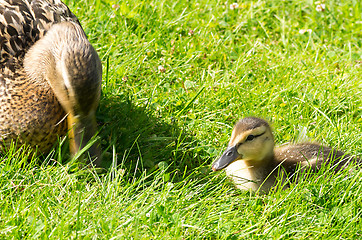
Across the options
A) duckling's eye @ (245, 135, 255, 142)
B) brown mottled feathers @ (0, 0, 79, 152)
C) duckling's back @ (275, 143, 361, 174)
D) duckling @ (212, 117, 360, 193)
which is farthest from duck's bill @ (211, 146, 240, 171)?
brown mottled feathers @ (0, 0, 79, 152)

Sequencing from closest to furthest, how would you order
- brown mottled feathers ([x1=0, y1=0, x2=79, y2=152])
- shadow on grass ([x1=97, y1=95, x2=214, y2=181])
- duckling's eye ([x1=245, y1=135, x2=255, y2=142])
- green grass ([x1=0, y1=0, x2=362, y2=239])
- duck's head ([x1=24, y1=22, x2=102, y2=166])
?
green grass ([x1=0, y1=0, x2=362, y2=239]) < duck's head ([x1=24, y1=22, x2=102, y2=166]) < brown mottled feathers ([x1=0, y1=0, x2=79, y2=152]) < duckling's eye ([x1=245, y1=135, x2=255, y2=142]) < shadow on grass ([x1=97, y1=95, x2=214, y2=181])

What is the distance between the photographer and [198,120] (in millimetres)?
4246

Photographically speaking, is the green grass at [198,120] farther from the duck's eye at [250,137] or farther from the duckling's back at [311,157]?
the duck's eye at [250,137]

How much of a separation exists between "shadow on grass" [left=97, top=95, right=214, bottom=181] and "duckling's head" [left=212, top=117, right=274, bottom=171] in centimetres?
19

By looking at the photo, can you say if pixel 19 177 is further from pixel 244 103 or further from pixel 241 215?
pixel 244 103

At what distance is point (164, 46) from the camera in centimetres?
505

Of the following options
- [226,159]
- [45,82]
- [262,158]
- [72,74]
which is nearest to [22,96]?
[45,82]

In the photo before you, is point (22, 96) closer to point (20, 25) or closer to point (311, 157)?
point (20, 25)

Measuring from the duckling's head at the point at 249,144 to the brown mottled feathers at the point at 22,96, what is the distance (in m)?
1.07

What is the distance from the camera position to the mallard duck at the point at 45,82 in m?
3.16

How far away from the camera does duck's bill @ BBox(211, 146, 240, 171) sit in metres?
3.53

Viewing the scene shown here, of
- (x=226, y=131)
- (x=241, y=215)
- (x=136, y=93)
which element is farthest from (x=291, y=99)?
(x=241, y=215)

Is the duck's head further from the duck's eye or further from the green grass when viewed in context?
the duck's eye

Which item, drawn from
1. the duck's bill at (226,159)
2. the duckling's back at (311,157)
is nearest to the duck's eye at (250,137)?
the duck's bill at (226,159)
